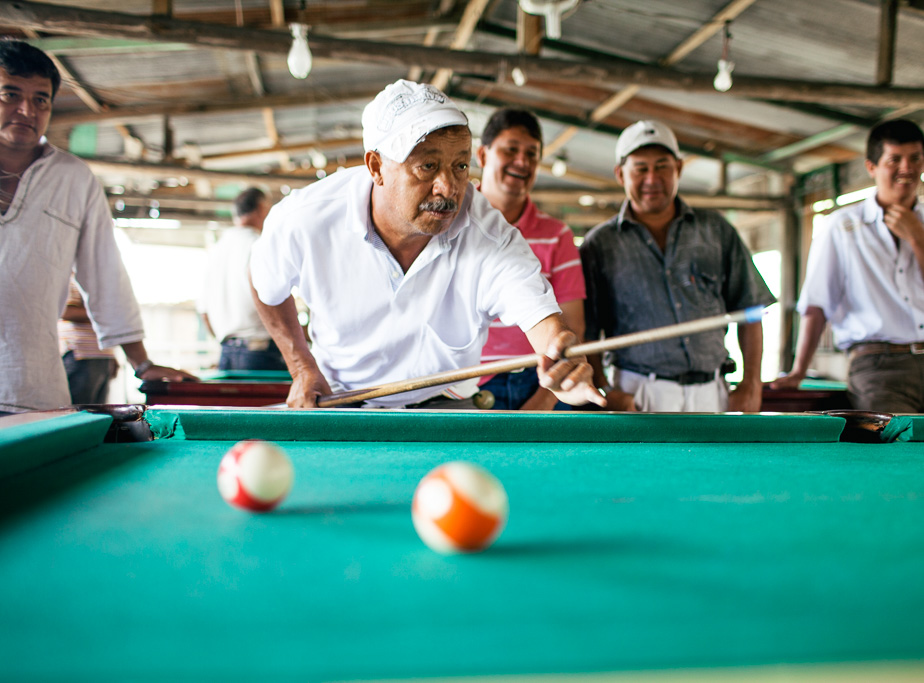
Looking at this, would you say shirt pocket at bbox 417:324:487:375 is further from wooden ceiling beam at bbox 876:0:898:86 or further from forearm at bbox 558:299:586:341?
wooden ceiling beam at bbox 876:0:898:86

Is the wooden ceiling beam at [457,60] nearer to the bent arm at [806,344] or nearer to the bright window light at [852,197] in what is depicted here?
the bent arm at [806,344]

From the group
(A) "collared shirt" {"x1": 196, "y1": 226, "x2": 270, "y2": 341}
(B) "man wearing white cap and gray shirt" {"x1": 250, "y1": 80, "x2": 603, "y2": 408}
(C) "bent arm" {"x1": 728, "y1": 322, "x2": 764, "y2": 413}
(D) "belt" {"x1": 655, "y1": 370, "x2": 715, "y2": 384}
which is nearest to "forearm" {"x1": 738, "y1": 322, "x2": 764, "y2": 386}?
(C) "bent arm" {"x1": 728, "y1": 322, "x2": 764, "y2": 413}

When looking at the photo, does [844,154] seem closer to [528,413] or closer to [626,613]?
[528,413]

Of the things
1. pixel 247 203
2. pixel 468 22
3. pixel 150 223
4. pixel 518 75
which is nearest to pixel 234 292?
pixel 247 203

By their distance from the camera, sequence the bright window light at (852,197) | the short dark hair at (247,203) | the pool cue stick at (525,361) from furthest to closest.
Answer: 1. the bright window light at (852,197)
2. the short dark hair at (247,203)
3. the pool cue stick at (525,361)

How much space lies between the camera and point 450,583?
2.39ft

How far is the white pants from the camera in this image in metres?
2.63

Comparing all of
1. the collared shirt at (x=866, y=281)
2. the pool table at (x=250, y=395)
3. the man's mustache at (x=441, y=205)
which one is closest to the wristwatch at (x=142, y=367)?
the pool table at (x=250, y=395)

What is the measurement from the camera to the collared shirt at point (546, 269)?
2570 mm

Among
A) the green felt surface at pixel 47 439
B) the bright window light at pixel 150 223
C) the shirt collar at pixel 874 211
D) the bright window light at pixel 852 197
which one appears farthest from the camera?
the bright window light at pixel 150 223

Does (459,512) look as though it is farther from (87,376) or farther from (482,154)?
(87,376)

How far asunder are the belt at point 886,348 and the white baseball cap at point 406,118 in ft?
6.76

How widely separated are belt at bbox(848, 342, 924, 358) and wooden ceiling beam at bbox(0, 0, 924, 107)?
2974mm

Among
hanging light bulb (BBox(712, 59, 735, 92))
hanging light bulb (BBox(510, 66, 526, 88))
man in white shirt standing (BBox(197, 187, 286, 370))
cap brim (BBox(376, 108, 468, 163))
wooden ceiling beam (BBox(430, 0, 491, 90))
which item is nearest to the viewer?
cap brim (BBox(376, 108, 468, 163))
